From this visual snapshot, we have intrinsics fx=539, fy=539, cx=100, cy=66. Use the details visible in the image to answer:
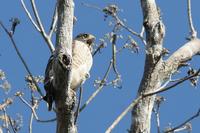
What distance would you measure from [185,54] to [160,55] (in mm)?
464

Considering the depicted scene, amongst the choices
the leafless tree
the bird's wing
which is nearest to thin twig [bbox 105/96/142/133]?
the leafless tree

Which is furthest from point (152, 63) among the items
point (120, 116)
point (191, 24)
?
point (191, 24)

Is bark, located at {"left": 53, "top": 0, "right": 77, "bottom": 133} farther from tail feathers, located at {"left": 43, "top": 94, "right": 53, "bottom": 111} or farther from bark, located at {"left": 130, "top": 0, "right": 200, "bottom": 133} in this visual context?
bark, located at {"left": 130, "top": 0, "right": 200, "bottom": 133}

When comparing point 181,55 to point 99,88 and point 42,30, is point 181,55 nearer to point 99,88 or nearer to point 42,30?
point 99,88

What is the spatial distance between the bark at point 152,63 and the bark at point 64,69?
63cm

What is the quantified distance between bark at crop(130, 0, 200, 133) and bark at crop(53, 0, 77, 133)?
63 centimetres

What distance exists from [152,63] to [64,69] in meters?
1.06

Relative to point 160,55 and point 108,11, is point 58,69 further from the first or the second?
point 108,11

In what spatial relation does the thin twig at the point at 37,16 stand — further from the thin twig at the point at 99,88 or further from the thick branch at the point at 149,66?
the thick branch at the point at 149,66

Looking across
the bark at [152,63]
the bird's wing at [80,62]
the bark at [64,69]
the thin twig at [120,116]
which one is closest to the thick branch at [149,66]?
the bark at [152,63]

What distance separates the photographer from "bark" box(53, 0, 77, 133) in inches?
135

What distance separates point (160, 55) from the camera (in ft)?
13.8

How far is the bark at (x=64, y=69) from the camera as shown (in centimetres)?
342

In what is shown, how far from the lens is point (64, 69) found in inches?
135
